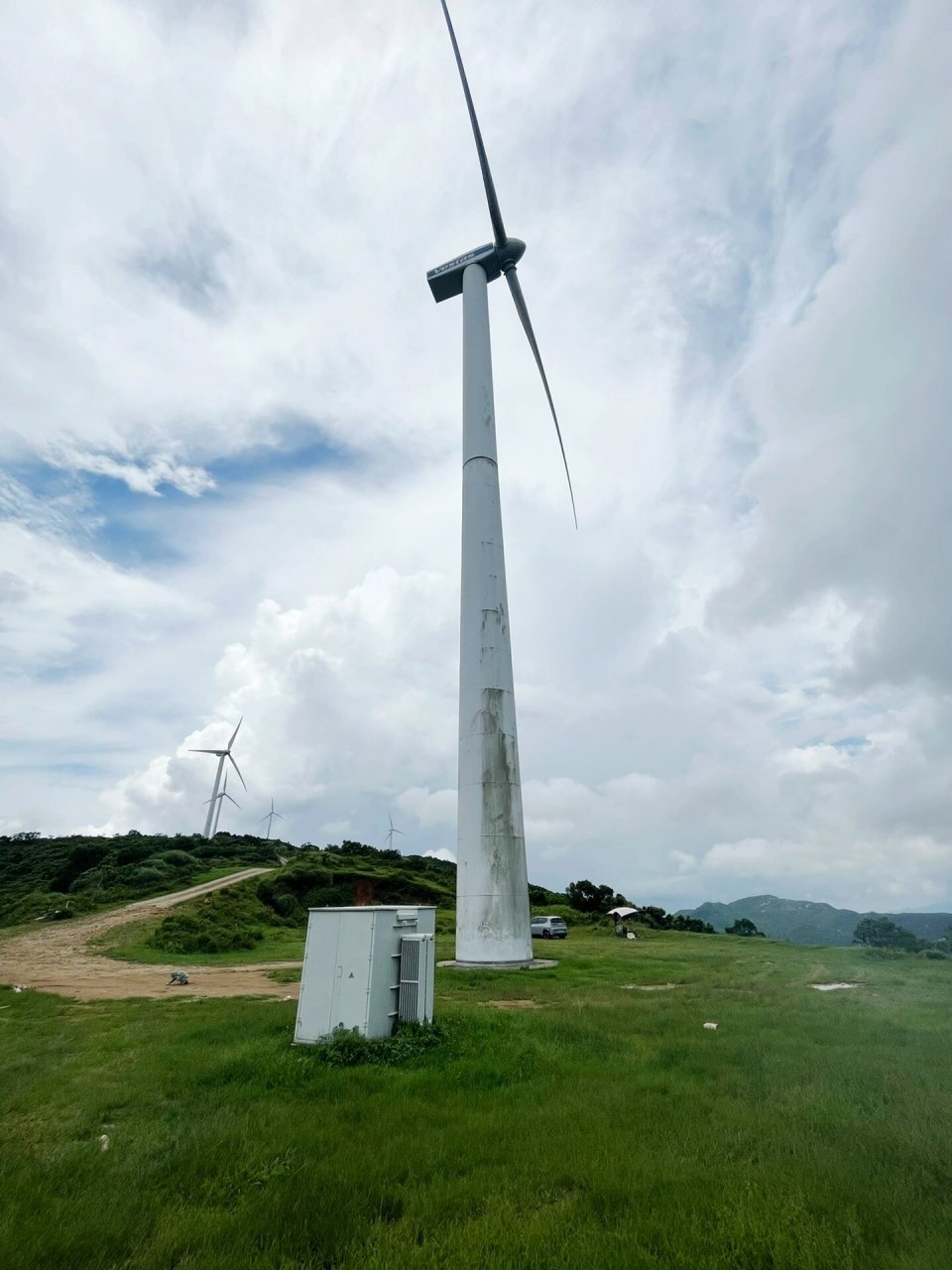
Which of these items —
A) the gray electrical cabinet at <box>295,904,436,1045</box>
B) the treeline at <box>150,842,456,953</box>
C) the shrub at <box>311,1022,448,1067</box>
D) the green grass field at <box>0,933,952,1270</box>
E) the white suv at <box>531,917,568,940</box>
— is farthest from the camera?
the white suv at <box>531,917,568,940</box>

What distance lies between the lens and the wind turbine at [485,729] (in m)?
23.2

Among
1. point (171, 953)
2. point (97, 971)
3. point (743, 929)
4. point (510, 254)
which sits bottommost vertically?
point (97, 971)

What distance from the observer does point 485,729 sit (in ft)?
81.0

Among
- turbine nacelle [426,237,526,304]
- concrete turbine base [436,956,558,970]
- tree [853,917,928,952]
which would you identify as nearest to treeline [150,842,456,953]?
concrete turbine base [436,956,558,970]

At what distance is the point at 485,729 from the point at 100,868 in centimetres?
5645

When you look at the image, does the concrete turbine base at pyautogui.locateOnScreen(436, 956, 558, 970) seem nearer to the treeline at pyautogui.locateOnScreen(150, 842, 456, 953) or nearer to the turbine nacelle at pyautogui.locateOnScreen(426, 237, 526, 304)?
the treeline at pyautogui.locateOnScreen(150, 842, 456, 953)

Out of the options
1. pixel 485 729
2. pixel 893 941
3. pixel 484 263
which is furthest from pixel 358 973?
pixel 893 941

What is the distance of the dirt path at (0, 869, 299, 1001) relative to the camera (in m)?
21.2

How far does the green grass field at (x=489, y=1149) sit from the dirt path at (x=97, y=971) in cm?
734

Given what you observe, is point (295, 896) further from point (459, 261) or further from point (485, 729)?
point (459, 261)

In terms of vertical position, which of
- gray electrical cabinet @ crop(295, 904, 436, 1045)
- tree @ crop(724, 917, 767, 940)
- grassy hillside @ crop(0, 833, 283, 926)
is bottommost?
gray electrical cabinet @ crop(295, 904, 436, 1045)

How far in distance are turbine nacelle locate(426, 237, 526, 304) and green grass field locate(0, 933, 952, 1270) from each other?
3436cm

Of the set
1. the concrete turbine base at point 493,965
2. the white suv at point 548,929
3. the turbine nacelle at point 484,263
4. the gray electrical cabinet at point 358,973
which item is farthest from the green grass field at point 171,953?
the turbine nacelle at point 484,263

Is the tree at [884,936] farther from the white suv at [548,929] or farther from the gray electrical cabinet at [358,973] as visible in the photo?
the gray electrical cabinet at [358,973]
